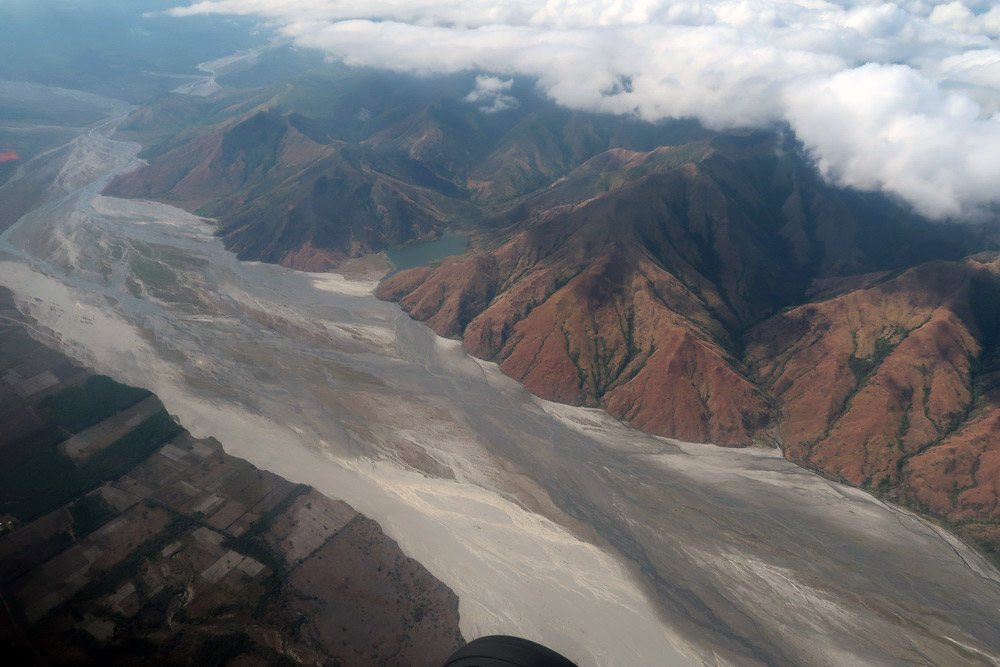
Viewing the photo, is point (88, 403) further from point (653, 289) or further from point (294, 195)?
point (294, 195)

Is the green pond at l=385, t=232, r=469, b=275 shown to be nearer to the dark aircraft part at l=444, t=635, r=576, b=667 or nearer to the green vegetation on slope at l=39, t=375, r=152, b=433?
the green vegetation on slope at l=39, t=375, r=152, b=433

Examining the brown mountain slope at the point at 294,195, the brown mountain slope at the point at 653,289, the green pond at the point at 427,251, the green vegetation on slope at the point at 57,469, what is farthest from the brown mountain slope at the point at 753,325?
the green vegetation on slope at the point at 57,469

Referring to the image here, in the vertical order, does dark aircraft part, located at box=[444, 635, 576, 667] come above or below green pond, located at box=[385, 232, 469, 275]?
above

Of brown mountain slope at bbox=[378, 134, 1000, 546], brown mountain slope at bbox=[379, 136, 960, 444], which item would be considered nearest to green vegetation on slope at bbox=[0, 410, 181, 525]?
brown mountain slope at bbox=[378, 134, 1000, 546]

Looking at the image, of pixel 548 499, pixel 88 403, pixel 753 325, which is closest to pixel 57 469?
pixel 88 403

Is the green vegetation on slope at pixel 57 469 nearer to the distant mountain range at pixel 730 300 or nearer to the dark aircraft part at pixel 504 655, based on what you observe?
the dark aircraft part at pixel 504 655

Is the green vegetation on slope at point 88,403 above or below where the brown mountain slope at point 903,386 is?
above
